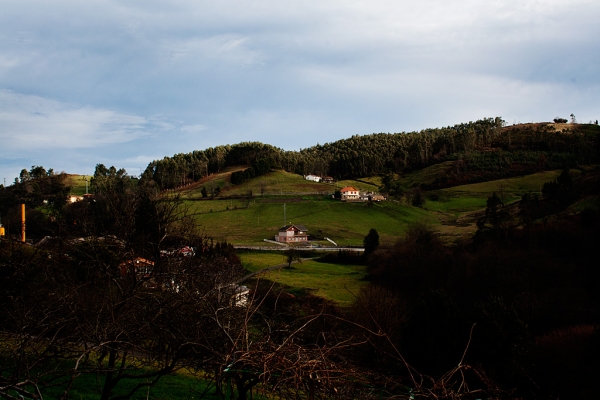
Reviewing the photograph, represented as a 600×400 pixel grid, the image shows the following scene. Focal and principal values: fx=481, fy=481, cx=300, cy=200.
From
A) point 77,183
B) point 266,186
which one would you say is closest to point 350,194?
point 266,186

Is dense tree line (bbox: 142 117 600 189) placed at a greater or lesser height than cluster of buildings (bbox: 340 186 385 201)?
greater

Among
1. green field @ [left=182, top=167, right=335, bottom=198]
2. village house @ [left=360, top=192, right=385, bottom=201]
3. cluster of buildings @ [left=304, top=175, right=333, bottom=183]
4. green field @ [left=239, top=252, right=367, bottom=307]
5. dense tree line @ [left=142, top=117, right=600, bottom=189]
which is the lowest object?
green field @ [left=239, top=252, right=367, bottom=307]

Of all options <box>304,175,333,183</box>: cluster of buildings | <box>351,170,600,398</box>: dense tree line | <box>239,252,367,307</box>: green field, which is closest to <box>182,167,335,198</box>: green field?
<box>304,175,333,183</box>: cluster of buildings

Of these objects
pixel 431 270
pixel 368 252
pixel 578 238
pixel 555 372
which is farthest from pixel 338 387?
pixel 368 252

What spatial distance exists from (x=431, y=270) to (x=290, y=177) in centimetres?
9777

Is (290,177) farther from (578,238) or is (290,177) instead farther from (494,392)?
(494,392)

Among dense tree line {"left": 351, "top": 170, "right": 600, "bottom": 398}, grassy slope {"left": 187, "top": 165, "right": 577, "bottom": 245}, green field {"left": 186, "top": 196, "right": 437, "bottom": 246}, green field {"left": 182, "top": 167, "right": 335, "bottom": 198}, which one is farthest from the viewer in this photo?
green field {"left": 182, "top": 167, "right": 335, "bottom": 198}

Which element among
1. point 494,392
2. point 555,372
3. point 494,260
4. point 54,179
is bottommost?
point 555,372

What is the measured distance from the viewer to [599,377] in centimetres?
2323

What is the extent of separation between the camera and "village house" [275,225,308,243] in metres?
79.3

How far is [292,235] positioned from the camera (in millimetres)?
80312

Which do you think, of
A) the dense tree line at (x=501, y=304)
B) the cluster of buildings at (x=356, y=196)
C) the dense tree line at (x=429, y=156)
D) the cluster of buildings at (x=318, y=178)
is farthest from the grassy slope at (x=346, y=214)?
the cluster of buildings at (x=318, y=178)

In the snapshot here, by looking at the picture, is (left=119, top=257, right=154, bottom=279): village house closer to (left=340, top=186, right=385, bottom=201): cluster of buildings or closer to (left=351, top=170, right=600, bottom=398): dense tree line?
(left=351, top=170, right=600, bottom=398): dense tree line

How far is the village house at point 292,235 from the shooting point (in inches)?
3123
